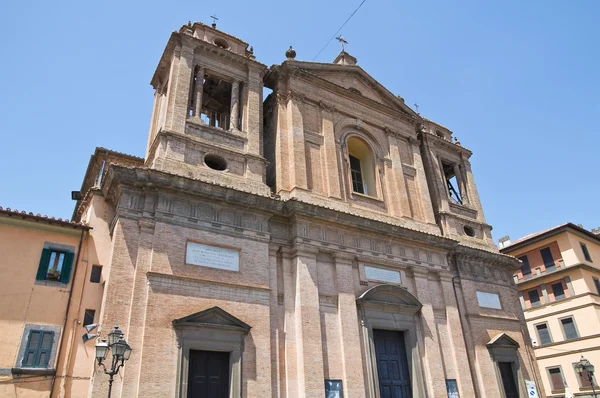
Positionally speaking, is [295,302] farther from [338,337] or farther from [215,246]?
[215,246]

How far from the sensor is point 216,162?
15.3 meters

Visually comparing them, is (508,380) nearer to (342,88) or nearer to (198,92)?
(342,88)

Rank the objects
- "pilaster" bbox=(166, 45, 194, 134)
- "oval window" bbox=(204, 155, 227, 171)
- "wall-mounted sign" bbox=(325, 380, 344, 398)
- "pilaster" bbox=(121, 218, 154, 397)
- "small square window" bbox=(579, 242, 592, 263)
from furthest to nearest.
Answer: "small square window" bbox=(579, 242, 592, 263) → "oval window" bbox=(204, 155, 227, 171) → "pilaster" bbox=(166, 45, 194, 134) → "wall-mounted sign" bbox=(325, 380, 344, 398) → "pilaster" bbox=(121, 218, 154, 397)

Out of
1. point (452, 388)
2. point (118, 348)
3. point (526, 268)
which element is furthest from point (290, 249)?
point (526, 268)

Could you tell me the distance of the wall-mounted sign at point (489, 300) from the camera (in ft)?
61.5

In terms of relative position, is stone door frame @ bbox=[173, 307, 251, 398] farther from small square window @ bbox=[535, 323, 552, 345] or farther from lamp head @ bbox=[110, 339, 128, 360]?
small square window @ bbox=[535, 323, 552, 345]

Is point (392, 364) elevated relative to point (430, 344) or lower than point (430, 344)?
lower

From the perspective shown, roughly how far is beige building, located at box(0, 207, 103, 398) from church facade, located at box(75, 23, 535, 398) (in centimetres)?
82

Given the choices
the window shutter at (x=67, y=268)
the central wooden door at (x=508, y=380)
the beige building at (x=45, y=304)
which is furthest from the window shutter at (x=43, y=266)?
the central wooden door at (x=508, y=380)

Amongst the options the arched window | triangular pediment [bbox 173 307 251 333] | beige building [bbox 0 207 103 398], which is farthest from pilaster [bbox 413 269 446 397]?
beige building [bbox 0 207 103 398]

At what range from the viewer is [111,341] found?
9.57 meters

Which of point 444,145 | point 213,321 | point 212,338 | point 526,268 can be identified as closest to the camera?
point 212,338

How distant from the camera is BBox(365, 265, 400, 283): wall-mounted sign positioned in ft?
52.0

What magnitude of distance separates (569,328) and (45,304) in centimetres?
2901
